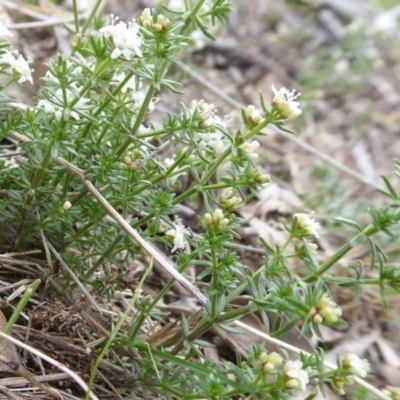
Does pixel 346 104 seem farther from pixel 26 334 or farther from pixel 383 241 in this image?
pixel 26 334

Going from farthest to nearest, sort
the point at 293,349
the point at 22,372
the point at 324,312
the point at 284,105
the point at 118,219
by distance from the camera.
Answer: the point at 293,349 < the point at 118,219 < the point at 284,105 < the point at 22,372 < the point at 324,312

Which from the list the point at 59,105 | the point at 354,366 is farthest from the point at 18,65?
the point at 354,366

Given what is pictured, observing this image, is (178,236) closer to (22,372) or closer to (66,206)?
(66,206)

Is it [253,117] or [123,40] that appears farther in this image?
[253,117]

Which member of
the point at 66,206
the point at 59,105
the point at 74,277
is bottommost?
the point at 74,277

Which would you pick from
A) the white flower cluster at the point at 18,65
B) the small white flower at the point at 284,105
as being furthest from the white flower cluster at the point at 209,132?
the white flower cluster at the point at 18,65

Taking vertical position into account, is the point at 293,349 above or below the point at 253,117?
below

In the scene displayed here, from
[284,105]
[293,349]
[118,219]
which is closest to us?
[284,105]
